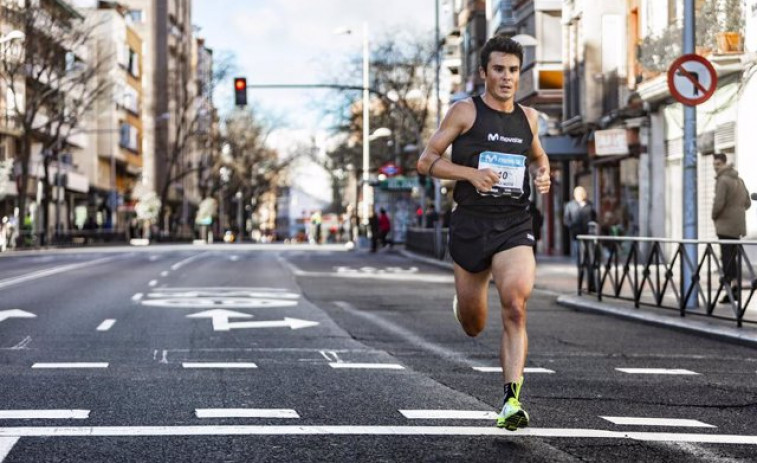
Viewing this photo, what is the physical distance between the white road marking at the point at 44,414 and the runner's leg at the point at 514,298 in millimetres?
2215

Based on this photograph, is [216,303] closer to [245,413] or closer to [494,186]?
[245,413]

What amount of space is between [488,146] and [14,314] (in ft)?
33.8

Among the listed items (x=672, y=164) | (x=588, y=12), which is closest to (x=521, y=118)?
(x=672, y=164)

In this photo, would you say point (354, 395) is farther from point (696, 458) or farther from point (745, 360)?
point (745, 360)

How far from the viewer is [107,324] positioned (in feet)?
48.7

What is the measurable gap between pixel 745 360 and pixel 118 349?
5.21 meters

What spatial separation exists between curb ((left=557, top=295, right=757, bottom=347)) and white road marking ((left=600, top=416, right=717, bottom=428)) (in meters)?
5.91

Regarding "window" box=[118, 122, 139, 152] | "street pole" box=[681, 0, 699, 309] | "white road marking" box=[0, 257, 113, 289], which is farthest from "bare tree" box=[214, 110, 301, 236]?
"street pole" box=[681, 0, 699, 309]

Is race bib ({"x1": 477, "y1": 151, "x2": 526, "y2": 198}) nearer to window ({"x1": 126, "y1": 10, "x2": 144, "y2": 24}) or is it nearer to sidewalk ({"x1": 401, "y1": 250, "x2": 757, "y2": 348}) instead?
sidewalk ({"x1": 401, "y1": 250, "x2": 757, "y2": 348})

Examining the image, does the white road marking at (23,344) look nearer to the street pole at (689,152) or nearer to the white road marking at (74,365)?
the white road marking at (74,365)

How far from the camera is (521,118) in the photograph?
7.52 metres

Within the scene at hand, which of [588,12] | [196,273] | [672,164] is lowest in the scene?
[196,273]

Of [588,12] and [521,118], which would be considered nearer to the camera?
[521,118]

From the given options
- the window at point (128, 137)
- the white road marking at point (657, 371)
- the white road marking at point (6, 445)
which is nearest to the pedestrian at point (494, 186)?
the white road marking at point (6, 445)
